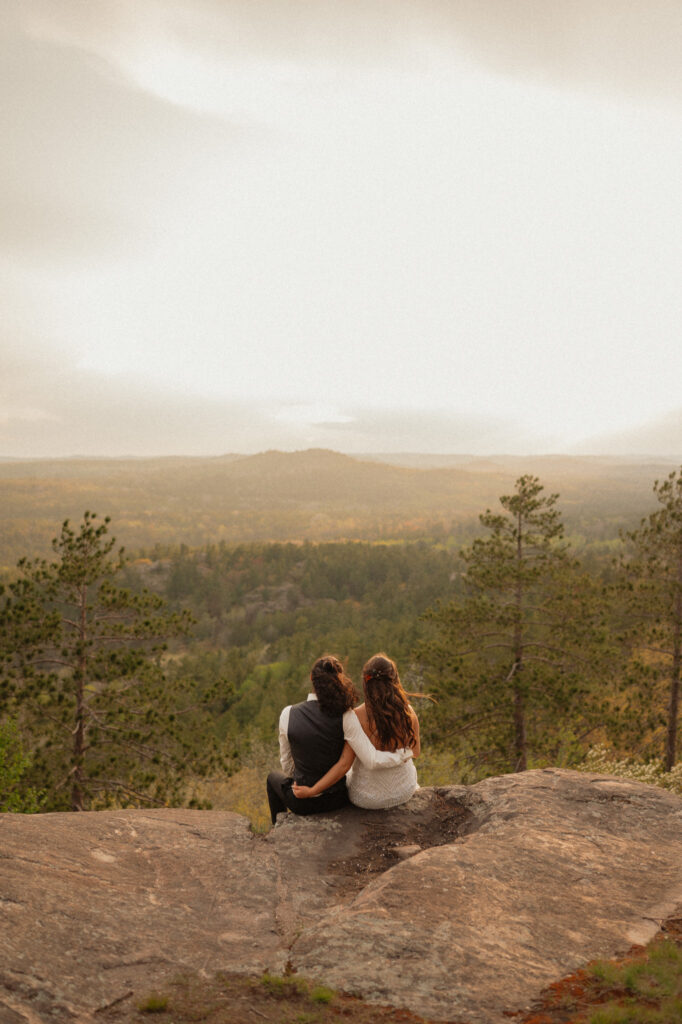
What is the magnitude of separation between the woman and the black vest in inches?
4.4

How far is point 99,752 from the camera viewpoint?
1559 centimetres

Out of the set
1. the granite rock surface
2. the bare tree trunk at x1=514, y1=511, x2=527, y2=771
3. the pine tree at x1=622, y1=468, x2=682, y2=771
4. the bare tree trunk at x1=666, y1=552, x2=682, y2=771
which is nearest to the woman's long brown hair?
the granite rock surface

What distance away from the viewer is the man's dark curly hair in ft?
20.2

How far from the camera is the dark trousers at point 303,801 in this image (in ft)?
21.6

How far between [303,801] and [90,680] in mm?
10149

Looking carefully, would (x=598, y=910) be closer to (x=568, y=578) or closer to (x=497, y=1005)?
(x=497, y=1005)

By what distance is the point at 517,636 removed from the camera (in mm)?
17781

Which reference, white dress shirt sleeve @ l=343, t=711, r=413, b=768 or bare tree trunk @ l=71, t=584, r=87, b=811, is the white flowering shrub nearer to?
white dress shirt sleeve @ l=343, t=711, r=413, b=768

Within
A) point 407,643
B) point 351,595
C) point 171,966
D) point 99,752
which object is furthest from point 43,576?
point 351,595

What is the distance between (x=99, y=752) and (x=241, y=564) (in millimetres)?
115791

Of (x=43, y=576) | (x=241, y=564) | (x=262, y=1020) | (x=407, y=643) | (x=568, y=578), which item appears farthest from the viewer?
(x=241, y=564)

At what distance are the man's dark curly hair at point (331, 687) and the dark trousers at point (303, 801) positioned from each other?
108 cm

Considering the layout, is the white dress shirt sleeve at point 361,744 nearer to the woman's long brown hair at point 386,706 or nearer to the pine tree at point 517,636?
the woman's long brown hair at point 386,706

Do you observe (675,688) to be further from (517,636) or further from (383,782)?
(383,782)
